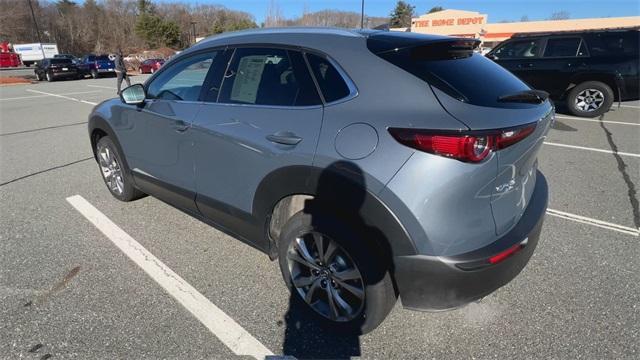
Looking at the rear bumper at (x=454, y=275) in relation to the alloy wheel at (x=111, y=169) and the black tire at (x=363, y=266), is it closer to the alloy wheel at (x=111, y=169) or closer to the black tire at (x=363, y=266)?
the black tire at (x=363, y=266)

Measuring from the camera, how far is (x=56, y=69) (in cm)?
2412

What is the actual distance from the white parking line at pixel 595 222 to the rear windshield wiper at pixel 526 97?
199 centimetres

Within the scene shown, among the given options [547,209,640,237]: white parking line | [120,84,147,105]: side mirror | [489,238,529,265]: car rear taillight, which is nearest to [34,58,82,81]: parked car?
[120,84,147,105]: side mirror

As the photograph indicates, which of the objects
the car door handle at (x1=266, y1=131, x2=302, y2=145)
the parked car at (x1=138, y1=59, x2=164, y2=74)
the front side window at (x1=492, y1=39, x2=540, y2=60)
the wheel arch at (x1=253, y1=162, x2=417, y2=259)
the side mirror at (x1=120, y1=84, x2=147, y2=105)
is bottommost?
the parked car at (x1=138, y1=59, x2=164, y2=74)

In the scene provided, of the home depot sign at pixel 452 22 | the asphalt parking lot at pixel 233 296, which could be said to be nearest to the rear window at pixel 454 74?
the asphalt parking lot at pixel 233 296

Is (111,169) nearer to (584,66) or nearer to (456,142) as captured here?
(456,142)

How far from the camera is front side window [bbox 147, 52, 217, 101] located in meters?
2.91

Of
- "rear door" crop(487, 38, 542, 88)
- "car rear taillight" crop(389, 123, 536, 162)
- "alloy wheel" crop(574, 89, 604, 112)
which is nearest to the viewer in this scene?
"car rear taillight" crop(389, 123, 536, 162)

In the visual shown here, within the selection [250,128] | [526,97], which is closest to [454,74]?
[526,97]

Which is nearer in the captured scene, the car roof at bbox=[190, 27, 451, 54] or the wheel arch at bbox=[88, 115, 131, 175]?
the car roof at bbox=[190, 27, 451, 54]

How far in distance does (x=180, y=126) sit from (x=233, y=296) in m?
1.34

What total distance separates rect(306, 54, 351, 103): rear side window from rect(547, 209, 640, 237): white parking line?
2.94 metres

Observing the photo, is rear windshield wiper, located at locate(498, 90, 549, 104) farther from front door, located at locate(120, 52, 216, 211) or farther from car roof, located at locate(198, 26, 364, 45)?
front door, located at locate(120, 52, 216, 211)

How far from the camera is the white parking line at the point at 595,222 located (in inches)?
135
